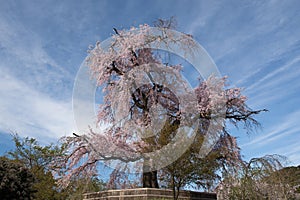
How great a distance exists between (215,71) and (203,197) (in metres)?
6.00

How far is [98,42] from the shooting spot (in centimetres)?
1432

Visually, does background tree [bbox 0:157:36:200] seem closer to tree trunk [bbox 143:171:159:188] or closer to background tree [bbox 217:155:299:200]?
tree trunk [bbox 143:171:159:188]

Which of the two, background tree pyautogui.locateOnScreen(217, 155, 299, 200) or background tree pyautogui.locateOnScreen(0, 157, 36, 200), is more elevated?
background tree pyautogui.locateOnScreen(0, 157, 36, 200)

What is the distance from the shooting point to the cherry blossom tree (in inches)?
506

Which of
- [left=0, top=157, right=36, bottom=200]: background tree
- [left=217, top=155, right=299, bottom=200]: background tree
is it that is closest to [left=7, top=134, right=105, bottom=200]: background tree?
[left=0, top=157, right=36, bottom=200]: background tree

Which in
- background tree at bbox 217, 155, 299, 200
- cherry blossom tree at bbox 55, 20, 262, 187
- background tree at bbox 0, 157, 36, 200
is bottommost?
background tree at bbox 217, 155, 299, 200

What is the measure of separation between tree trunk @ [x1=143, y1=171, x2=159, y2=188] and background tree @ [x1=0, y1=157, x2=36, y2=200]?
20.5 feet

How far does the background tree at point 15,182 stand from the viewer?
1392 cm

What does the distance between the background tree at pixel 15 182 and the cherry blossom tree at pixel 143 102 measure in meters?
2.23

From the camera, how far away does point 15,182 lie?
46.9 feet

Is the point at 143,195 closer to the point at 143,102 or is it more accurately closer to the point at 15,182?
the point at 143,102

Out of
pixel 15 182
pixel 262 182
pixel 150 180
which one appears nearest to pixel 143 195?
pixel 150 180

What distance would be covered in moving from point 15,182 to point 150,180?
6815mm

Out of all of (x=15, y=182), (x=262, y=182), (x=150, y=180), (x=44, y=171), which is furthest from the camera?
(x=44, y=171)
